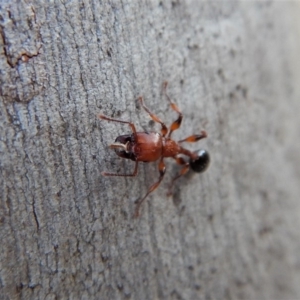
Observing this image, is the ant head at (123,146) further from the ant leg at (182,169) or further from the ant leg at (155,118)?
the ant leg at (182,169)

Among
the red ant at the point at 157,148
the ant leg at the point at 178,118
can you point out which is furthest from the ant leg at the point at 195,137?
the ant leg at the point at 178,118

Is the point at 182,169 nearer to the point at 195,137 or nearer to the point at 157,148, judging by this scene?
the point at 195,137

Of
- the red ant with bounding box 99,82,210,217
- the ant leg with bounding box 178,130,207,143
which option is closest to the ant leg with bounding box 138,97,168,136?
the red ant with bounding box 99,82,210,217

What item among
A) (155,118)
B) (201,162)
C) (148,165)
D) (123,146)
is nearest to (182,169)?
(201,162)

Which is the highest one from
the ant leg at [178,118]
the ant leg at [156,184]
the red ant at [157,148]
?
the ant leg at [178,118]

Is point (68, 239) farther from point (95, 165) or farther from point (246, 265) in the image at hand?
point (246, 265)

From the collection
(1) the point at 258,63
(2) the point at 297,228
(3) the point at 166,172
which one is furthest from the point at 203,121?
(2) the point at 297,228

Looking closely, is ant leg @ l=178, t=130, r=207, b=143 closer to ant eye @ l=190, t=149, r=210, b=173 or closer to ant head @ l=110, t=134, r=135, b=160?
ant eye @ l=190, t=149, r=210, b=173
